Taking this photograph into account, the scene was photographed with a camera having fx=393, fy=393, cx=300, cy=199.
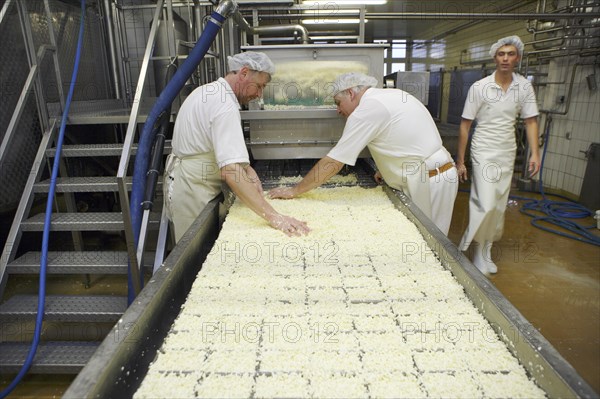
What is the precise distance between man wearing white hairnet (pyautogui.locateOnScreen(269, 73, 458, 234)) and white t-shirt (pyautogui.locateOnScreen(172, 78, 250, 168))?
442 mm

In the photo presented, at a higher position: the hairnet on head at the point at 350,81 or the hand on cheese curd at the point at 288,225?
the hairnet on head at the point at 350,81

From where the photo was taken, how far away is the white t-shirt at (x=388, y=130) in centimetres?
214

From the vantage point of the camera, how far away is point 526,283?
313cm

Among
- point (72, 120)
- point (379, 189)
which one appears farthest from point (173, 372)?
point (72, 120)

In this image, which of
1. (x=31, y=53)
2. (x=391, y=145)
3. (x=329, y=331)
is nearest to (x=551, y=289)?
(x=391, y=145)

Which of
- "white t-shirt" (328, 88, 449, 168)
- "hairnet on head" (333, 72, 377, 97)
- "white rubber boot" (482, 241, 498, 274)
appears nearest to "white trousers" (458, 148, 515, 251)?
"white rubber boot" (482, 241, 498, 274)

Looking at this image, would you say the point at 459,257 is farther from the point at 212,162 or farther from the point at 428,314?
the point at 212,162

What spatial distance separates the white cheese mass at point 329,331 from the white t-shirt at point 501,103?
1.91 metres

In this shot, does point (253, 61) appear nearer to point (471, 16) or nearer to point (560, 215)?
point (471, 16)

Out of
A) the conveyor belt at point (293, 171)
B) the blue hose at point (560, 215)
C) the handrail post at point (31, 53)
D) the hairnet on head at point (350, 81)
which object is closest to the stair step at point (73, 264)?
the handrail post at point (31, 53)

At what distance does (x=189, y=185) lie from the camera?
2305 mm

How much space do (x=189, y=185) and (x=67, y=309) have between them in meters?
1.12

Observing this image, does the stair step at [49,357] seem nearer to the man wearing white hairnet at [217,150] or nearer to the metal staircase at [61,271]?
the metal staircase at [61,271]

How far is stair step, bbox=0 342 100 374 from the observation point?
7.28 feet
